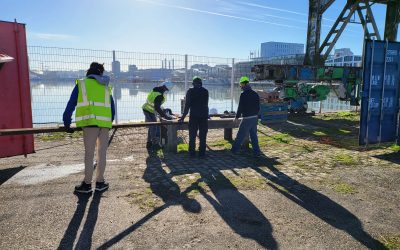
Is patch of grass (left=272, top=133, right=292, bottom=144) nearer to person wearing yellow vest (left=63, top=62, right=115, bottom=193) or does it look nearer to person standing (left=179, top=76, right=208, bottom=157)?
person standing (left=179, top=76, right=208, bottom=157)

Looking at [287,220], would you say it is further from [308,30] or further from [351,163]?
[308,30]

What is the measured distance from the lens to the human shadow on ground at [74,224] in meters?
3.37

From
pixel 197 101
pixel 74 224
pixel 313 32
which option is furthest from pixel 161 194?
pixel 313 32

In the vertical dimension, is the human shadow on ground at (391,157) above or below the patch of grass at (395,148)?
below

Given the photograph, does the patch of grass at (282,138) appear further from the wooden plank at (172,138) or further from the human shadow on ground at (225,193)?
the wooden plank at (172,138)

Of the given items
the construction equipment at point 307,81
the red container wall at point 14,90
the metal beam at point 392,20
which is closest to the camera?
the red container wall at point 14,90

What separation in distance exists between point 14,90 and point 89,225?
12.5 ft

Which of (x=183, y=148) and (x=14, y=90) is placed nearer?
(x=14, y=90)

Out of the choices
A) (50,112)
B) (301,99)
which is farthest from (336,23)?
(50,112)

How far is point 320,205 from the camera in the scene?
451 cm

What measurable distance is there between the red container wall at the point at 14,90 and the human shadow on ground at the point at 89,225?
2744 millimetres

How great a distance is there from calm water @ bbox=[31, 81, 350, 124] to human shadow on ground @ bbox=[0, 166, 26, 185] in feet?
12.4

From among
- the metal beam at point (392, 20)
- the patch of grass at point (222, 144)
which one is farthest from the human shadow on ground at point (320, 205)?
the metal beam at point (392, 20)

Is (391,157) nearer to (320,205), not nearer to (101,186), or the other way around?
A: (320,205)
